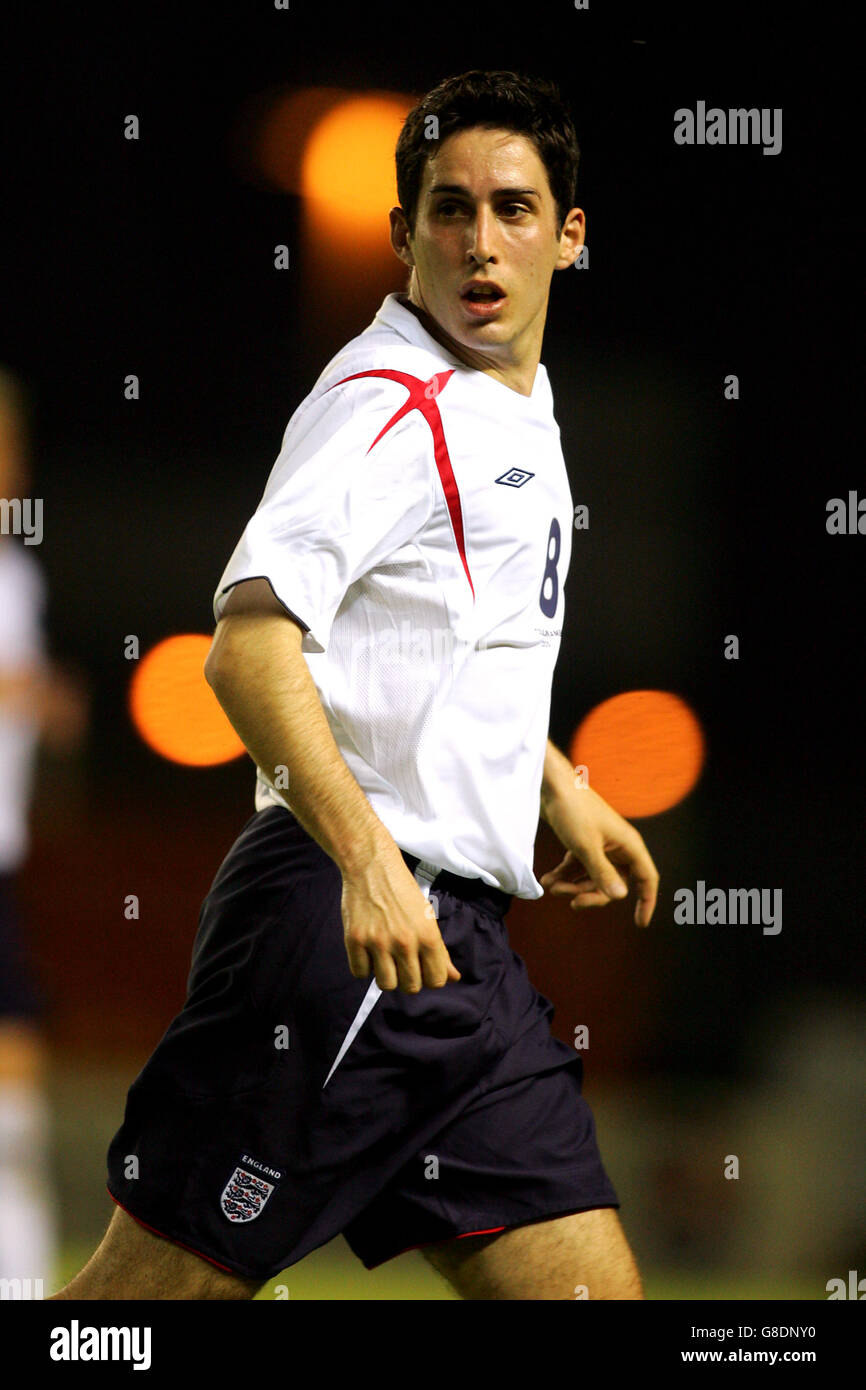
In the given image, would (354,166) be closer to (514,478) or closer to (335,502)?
(514,478)

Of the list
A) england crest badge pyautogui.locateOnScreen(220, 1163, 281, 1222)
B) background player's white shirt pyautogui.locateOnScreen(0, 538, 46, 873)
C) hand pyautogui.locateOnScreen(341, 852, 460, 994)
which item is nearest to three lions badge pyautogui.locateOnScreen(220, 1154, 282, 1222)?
england crest badge pyautogui.locateOnScreen(220, 1163, 281, 1222)

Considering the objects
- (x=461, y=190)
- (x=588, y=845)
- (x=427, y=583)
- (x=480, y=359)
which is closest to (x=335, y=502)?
(x=427, y=583)

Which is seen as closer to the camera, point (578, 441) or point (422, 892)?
point (422, 892)

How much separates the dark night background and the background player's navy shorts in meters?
2.24

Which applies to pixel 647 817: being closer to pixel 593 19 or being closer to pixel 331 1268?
pixel 331 1268

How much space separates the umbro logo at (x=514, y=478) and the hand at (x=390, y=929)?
572 millimetres

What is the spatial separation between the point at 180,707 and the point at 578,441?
1312 millimetres

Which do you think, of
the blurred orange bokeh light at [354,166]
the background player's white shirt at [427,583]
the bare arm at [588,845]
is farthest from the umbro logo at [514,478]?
the blurred orange bokeh light at [354,166]

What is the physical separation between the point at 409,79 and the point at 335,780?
2.66 meters

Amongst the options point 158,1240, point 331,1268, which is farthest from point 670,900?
point 158,1240

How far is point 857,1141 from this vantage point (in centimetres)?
404

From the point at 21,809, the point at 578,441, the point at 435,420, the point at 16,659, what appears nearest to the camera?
the point at 435,420

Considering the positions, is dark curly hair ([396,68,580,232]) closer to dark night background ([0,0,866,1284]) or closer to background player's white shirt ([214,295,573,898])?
background player's white shirt ([214,295,573,898])

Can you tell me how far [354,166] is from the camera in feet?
13.4
